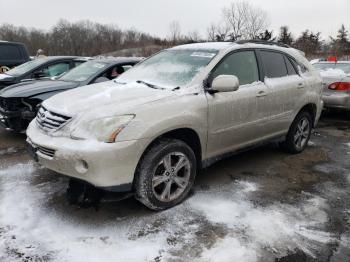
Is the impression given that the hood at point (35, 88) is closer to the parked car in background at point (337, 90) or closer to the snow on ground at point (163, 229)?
the snow on ground at point (163, 229)

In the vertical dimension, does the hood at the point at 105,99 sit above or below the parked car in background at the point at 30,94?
above

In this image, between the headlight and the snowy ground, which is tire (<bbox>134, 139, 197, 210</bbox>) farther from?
the headlight

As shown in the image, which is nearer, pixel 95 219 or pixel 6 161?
pixel 95 219

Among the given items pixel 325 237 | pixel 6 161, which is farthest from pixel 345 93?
pixel 6 161

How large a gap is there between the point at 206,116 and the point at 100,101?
3.62ft

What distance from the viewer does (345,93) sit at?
798 cm

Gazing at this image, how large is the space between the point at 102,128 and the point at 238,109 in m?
1.73

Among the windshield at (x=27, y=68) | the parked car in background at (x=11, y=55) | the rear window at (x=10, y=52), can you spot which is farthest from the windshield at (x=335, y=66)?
the rear window at (x=10, y=52)

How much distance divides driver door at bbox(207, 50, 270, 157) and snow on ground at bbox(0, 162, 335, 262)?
64 centimetres

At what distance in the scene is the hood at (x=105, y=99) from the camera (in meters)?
3.41

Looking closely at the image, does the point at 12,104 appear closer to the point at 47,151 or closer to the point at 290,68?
the point at 47,151

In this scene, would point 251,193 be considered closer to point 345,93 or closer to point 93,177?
point 93,177

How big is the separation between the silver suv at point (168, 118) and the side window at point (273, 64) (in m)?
0.01

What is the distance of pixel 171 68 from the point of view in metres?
4.39
